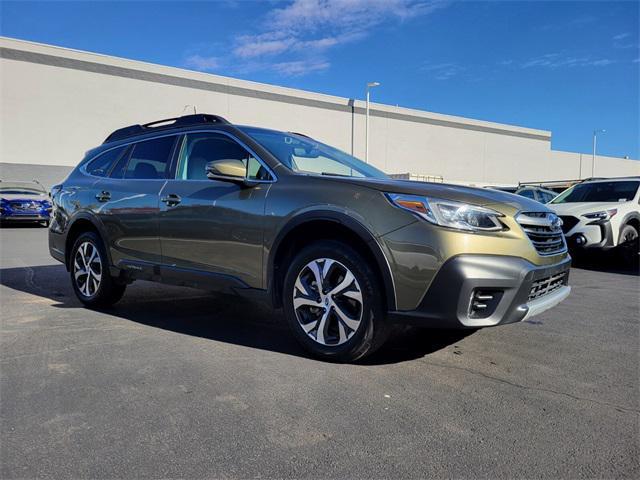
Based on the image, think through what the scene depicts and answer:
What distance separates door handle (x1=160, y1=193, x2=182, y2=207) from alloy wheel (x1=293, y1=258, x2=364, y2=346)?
58.2 inches

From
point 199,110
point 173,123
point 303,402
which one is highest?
point 199,110

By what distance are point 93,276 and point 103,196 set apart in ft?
2.76

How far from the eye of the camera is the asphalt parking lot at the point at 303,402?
232 centimetres

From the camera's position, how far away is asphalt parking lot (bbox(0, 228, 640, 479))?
2.32 m

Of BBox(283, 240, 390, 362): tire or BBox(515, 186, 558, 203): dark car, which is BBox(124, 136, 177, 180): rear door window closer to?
BBox(283, 240, 390, 362): tire

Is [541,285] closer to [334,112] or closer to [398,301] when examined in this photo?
[398,301]

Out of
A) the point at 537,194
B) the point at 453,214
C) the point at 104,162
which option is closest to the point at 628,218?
the point at 537,194

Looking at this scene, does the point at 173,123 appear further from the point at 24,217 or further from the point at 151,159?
the point at 24,217

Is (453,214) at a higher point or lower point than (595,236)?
higher

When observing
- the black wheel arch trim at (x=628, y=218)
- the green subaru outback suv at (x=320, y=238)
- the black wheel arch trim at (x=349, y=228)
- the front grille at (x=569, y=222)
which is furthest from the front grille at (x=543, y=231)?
the black wheel arch trim at (x=628, y=218)

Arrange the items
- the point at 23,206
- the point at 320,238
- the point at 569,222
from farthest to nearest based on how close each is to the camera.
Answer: the point at 23,206, the point at 569,222, the point at 320,238

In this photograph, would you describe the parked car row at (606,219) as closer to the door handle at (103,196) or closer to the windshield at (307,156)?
the windshield at (307,156)

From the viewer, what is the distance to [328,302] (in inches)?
139

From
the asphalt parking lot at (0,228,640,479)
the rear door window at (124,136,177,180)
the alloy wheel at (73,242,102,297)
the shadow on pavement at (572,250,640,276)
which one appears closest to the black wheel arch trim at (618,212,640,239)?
the shadow on pavement at (572,250,640,276)
